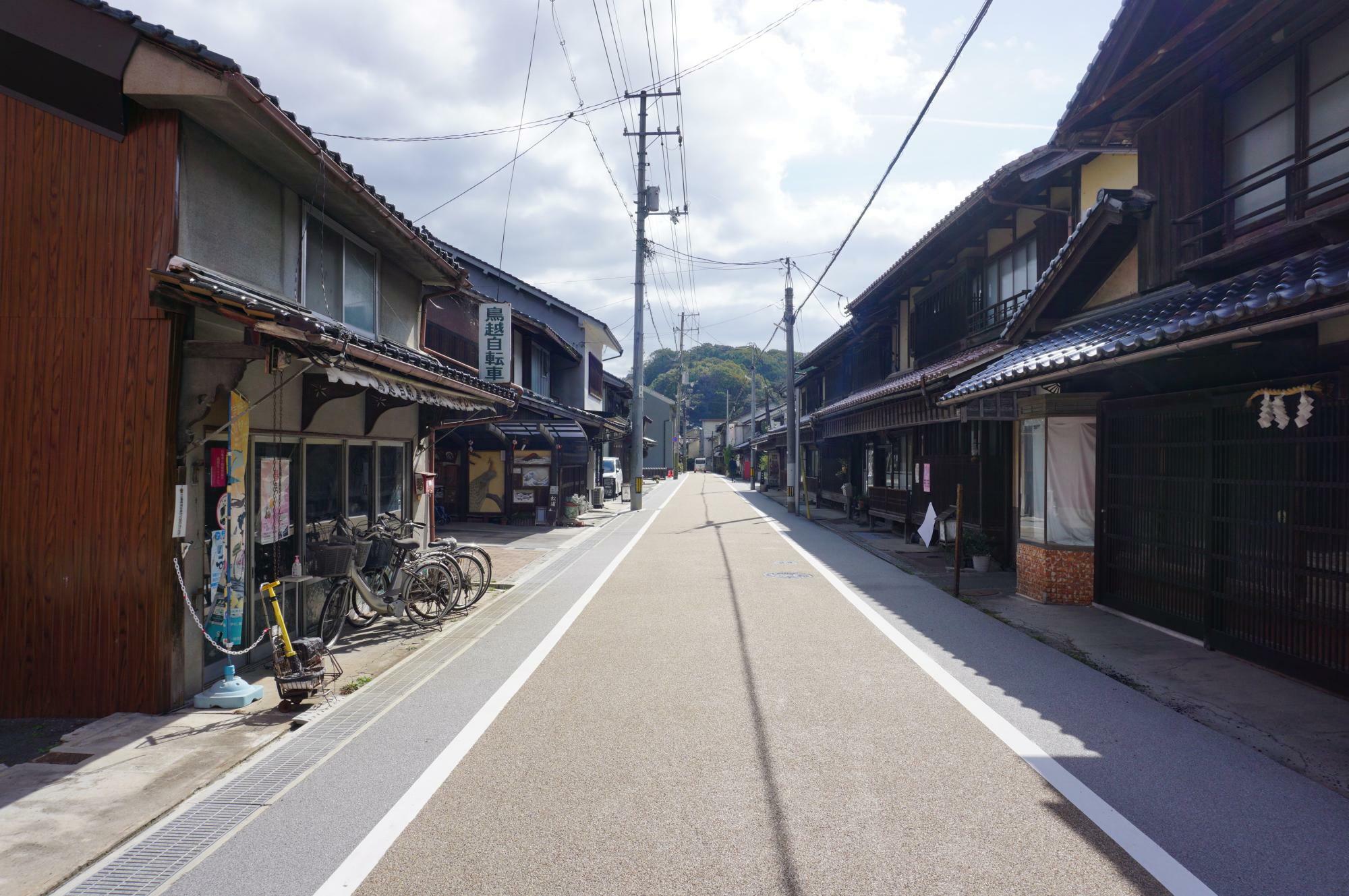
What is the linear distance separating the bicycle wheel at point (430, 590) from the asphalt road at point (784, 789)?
137cm

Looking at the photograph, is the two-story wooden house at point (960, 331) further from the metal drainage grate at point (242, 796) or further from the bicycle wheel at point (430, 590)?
the metal drainage grate at point (242, 796)

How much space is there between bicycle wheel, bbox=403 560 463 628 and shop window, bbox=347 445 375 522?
1386mm

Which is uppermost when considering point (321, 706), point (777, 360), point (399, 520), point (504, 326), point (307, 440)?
point (777, 360)

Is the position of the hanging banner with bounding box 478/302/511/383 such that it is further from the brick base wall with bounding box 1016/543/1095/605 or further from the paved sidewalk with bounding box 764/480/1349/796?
the brick base wall with bounding box 1016/543/1095/605

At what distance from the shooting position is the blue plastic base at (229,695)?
241 inches

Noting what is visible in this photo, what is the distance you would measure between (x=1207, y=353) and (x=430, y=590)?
8881 millimetres

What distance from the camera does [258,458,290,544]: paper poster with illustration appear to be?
746 cm

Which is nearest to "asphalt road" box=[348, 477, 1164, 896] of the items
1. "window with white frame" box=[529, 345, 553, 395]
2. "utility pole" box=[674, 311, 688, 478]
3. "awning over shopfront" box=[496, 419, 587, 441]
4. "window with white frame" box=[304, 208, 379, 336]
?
"window with white frame" box=[304, 208, 379, 336]

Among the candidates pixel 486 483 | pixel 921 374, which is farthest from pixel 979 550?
pixel 486 483

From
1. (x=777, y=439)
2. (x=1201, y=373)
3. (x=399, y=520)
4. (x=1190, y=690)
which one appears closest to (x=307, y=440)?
(x=399, y=520)

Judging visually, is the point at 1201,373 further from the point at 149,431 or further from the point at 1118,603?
the point at 149,431

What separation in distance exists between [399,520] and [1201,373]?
984 cm

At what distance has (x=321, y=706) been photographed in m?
6.23

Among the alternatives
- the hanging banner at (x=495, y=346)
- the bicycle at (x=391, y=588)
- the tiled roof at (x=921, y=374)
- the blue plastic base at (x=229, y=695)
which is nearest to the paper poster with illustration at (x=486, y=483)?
the hanging banner at (x=495, y=346)
